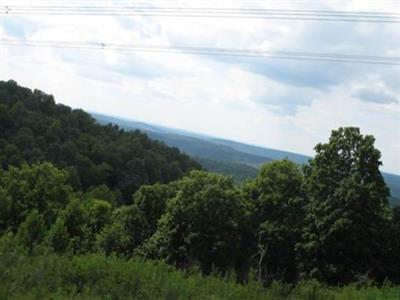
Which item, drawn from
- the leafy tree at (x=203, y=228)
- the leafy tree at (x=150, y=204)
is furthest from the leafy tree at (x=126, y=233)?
the leafy tree at (x=203, y=228)

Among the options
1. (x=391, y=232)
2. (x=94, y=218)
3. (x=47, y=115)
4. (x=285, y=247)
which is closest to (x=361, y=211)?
(x=391, y=232)

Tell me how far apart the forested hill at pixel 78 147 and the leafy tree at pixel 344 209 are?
193 ft

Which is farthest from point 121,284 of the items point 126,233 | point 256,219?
point 126,233

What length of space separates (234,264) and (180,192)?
23.5 ft

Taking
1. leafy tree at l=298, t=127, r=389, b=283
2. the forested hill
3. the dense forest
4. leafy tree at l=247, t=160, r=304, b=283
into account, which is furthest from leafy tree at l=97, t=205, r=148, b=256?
the forested hill

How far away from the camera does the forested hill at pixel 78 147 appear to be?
322ft

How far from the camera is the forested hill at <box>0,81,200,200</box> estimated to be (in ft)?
322

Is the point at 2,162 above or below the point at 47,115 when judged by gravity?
below

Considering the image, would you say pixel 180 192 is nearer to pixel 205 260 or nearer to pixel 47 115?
pixel 205 260

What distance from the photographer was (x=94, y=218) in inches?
2253

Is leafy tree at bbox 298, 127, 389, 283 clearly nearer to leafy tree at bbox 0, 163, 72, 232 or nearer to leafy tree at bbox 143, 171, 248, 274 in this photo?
leafy tree at bbox 143, 171, 248, 274

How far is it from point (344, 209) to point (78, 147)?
7881cm

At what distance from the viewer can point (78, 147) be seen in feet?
358

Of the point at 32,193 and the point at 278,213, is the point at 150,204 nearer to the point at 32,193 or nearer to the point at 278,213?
A: the point at 32,193
